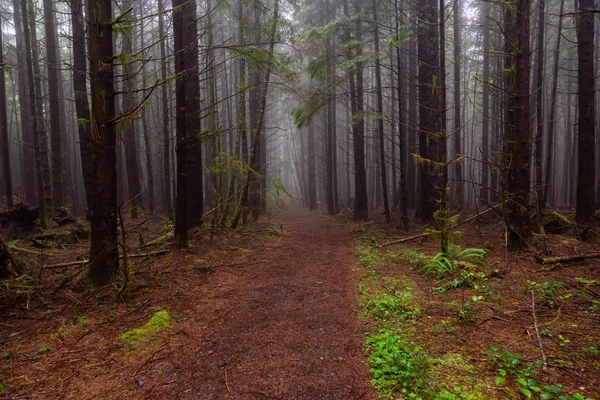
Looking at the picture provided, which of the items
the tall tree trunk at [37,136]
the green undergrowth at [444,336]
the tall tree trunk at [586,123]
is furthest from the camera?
the tall tree trunk at [37,136]

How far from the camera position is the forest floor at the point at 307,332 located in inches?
112

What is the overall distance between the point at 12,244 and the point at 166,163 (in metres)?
7.35

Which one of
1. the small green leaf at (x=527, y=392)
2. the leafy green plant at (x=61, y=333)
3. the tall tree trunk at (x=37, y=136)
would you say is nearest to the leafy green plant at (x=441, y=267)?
the small green leaf at (x=527, y=392)

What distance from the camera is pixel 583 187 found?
8.57 meters

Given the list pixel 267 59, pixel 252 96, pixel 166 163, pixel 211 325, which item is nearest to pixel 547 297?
pixel 211 325

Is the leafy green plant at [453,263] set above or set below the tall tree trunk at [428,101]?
below

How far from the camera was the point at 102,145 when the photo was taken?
480 centimetres

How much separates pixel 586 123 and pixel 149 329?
11204 millimetres

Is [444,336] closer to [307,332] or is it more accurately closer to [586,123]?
[307,332]

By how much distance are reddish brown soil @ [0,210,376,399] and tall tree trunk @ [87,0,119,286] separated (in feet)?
1.71

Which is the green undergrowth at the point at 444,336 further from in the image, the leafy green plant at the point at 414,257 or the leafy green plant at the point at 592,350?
the leafy green plant at the point at 414,257

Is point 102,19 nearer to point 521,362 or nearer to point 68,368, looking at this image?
point 68,368

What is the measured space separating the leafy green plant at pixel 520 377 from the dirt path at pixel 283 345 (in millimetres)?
1246

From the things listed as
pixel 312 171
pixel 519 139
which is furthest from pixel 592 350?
pixel 312 171
